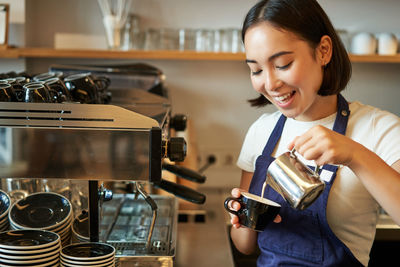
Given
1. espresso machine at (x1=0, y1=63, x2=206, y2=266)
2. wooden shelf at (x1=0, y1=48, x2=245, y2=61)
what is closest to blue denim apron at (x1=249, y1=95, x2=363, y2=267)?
espresso machine at (x1=0, y1=63, x2=206, y2=266)

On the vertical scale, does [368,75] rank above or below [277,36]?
below

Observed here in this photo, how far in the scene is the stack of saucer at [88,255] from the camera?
2.67 feet

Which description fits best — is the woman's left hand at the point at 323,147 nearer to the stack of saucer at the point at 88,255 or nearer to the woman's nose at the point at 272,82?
the woman's nose at the point at 272,82

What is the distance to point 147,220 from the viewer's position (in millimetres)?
1265

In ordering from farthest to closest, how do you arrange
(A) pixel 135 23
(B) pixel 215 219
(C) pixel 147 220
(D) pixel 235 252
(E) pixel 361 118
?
(A) pixel 135 23
(D) pixel 235 252
(B) pixel 215 219
(C) pixel 147 220
(E) pixel 361 118

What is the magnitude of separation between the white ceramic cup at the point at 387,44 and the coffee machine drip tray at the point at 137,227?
141cm

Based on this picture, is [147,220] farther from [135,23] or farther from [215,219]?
[135,23]

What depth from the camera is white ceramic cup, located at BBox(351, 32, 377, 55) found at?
2.28 m

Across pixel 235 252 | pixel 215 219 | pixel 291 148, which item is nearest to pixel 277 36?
pixel 291 148

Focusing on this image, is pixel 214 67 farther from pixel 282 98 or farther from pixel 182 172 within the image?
pixel 282 98

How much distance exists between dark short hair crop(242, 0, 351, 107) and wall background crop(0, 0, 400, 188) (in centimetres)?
139

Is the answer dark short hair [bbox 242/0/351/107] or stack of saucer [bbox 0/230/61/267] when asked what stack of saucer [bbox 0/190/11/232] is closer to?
stack of saucer [bbox 0/230/61/267]

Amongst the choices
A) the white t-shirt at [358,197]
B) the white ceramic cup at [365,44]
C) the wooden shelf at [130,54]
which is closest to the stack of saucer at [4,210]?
the white t-shirt at [358,197]

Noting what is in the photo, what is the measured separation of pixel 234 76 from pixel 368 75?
704 millimetres
